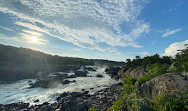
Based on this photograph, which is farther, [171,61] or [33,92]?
[33,92]

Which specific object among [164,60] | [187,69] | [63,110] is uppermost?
[164,60]

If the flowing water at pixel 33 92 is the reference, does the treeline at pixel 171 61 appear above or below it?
above

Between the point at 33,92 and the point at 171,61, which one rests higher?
the point at 171,61

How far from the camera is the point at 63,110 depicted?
8.82m

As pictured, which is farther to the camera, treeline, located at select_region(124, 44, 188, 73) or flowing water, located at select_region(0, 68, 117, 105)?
flowing water, located at select_region(0, 68, 117, 105)

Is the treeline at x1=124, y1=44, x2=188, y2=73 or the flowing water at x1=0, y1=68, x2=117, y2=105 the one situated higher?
the treeline at x1=124, y1=44, x2=188, y2=73

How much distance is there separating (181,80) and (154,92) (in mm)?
1743

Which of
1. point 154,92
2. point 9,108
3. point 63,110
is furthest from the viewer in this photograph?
point 9,108

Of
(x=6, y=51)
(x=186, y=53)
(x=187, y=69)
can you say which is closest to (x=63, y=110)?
(x=187, y=69)

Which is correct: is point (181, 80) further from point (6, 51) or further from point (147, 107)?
point (6, 51)

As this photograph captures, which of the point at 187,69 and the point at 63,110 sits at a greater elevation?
the point at 187,69

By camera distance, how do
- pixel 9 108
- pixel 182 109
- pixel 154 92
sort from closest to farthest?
1. pixel 182 109
2. pixel 154 92
3. pixel 9 108

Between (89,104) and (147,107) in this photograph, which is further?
(89,104)

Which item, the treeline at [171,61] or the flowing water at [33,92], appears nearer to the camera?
the treeline at [171,61]
